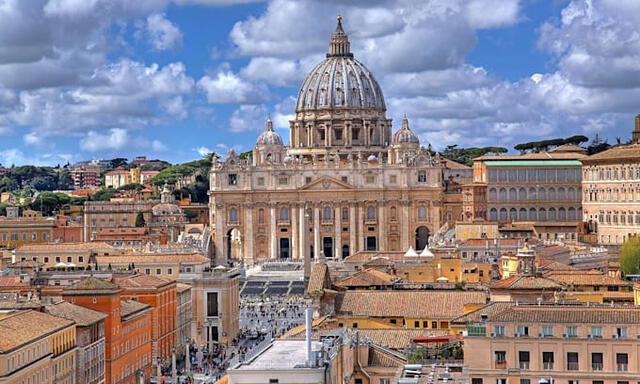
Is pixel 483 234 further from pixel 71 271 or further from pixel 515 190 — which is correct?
pixel 71 271

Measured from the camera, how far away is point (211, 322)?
7731 centimetres

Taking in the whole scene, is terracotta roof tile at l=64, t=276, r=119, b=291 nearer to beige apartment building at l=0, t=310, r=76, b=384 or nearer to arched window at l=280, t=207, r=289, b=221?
beige apartment building at l=0, t=310, r=76, b=384

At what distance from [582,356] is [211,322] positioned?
42318 millimetres

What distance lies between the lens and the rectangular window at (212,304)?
78.0 metres

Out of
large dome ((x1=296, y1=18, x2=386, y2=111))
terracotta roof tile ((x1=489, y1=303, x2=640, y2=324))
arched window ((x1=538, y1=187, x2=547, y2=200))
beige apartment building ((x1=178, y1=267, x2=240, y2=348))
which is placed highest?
large dome ((x1=296, y1=18, x2=386, y2=111))

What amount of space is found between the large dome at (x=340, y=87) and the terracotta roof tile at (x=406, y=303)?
10924 centimetres

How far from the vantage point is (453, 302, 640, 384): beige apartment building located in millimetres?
36125

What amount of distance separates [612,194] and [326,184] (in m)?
35.2

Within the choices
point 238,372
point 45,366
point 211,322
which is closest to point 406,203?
point 211,322

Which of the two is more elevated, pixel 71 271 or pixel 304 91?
pixel 304 91

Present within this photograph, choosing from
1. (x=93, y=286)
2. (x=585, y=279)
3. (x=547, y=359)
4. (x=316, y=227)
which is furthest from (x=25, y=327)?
(x=316, y=227)

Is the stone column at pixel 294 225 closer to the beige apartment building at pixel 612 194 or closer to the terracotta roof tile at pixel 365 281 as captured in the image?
the beige apartment building at pixel 612 194

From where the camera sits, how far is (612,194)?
115m

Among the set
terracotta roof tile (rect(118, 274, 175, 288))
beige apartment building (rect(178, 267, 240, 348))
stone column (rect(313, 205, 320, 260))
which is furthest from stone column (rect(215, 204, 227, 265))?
terracotta roof tile (rect(118, 274, 175, 288))
